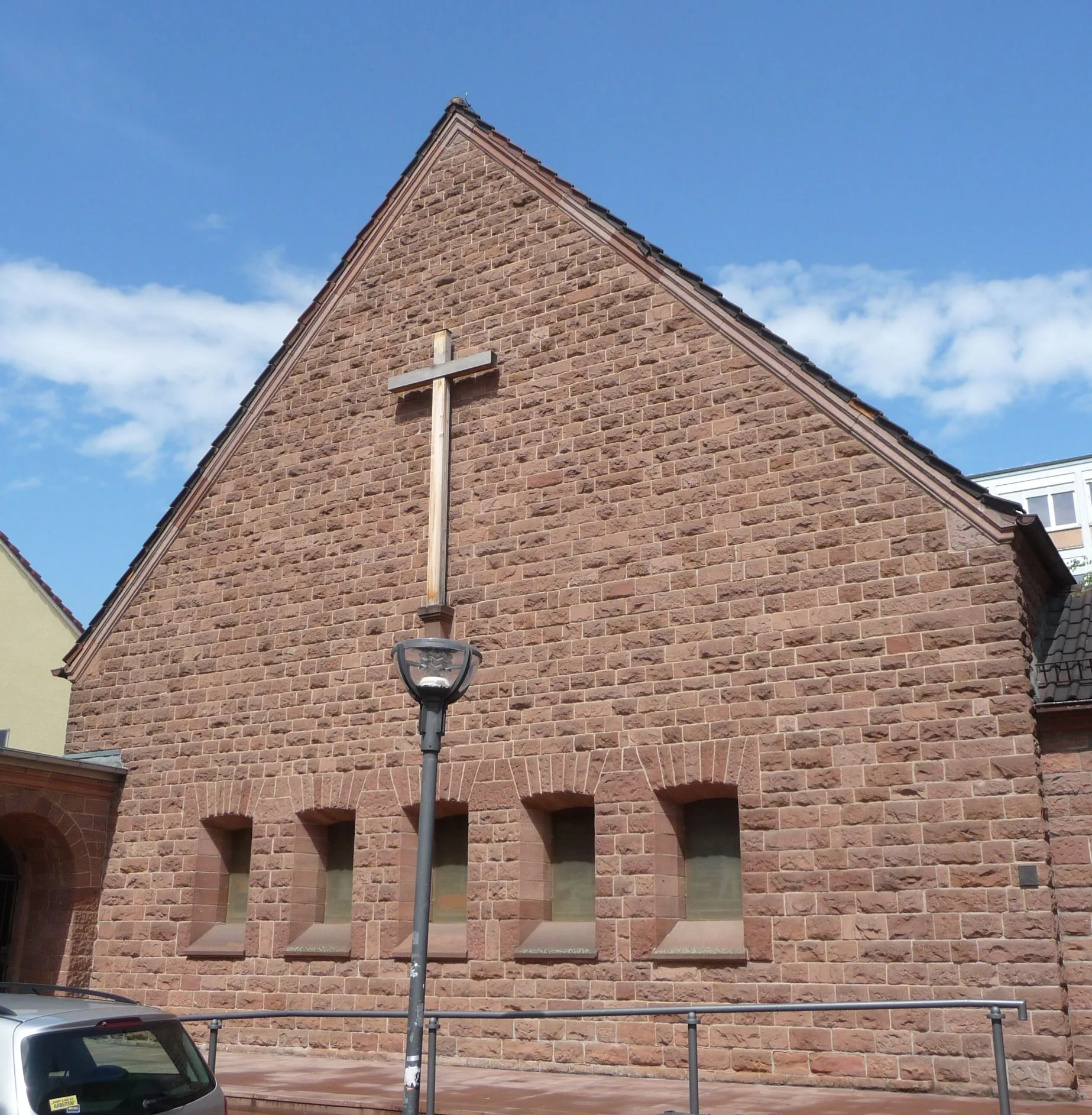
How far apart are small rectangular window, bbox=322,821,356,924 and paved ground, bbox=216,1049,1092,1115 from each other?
2.55 metres

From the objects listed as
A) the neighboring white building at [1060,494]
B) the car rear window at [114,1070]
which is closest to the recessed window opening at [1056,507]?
the neighboring white building at [1060,494]

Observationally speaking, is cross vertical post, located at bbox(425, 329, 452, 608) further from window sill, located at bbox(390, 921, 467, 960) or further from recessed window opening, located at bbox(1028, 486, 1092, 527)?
recessed window opening, located at bbox(1028, 486, 1092, 527)

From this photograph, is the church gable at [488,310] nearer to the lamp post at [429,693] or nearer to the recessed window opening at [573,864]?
the recessed window opening at [573,864]

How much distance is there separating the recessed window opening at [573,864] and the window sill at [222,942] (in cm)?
404

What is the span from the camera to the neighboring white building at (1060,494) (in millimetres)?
52906

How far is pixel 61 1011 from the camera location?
617cm

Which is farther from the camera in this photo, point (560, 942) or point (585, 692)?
point (585, 692)

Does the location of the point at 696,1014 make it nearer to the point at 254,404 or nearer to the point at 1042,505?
the point at 254,404

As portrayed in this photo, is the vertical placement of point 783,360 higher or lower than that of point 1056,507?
lower

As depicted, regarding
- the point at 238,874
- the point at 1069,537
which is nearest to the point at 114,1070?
the point at 238,874

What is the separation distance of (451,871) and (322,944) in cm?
179

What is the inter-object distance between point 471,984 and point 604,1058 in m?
1.72

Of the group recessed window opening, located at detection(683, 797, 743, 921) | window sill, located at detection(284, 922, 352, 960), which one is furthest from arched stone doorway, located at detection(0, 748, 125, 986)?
recessed window opening, located at detection(683, 797, 743, 921)

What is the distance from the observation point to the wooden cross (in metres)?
14.9
